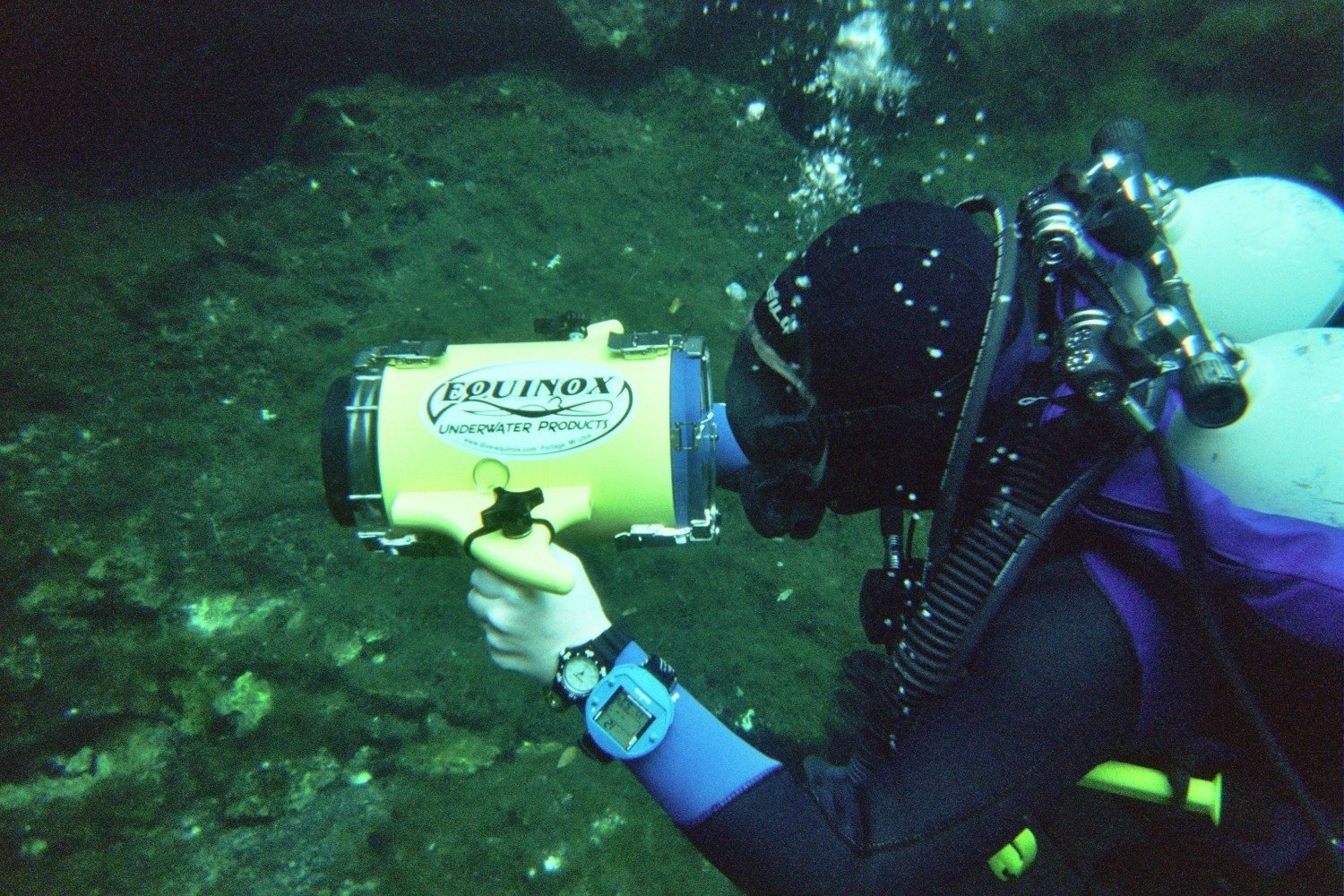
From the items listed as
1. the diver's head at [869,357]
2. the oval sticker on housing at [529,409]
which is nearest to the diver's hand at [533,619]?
the oval sticker on housing at [529,409]

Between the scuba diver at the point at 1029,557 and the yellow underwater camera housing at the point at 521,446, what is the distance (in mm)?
173

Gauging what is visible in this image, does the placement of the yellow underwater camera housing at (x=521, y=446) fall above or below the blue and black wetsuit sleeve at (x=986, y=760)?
above

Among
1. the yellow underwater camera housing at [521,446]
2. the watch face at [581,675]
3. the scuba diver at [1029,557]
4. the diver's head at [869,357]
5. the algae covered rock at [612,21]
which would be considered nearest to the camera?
the scuba diver at [1029,557]

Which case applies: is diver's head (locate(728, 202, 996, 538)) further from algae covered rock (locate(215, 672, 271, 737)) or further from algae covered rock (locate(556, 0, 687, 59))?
algae covered rock (locate(556, 0, 687, 59))

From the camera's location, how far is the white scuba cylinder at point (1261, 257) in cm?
160

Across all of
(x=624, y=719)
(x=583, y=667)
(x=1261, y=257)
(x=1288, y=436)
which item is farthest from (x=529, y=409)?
(x=1261, y=257)

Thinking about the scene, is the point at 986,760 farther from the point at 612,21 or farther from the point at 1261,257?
the point at 612,21

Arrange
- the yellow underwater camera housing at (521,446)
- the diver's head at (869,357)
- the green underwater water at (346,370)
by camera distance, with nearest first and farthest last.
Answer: the diver's head at (869,357)
the yellow underwater camera housing at (521,446)
the green underwater water at (346,370)

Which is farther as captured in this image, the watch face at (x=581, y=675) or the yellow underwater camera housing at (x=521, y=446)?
the watch face at (x=581, y=675)

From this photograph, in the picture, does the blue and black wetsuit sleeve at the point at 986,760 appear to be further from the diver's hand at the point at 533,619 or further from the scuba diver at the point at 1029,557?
the diver's hand at the point at 533,619

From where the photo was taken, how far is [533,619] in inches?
64.2

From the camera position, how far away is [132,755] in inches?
109

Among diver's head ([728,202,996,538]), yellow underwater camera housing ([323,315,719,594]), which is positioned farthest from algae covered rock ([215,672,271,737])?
diver's head ([728,202,996,538])

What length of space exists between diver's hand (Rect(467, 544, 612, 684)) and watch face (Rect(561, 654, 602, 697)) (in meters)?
0.04
